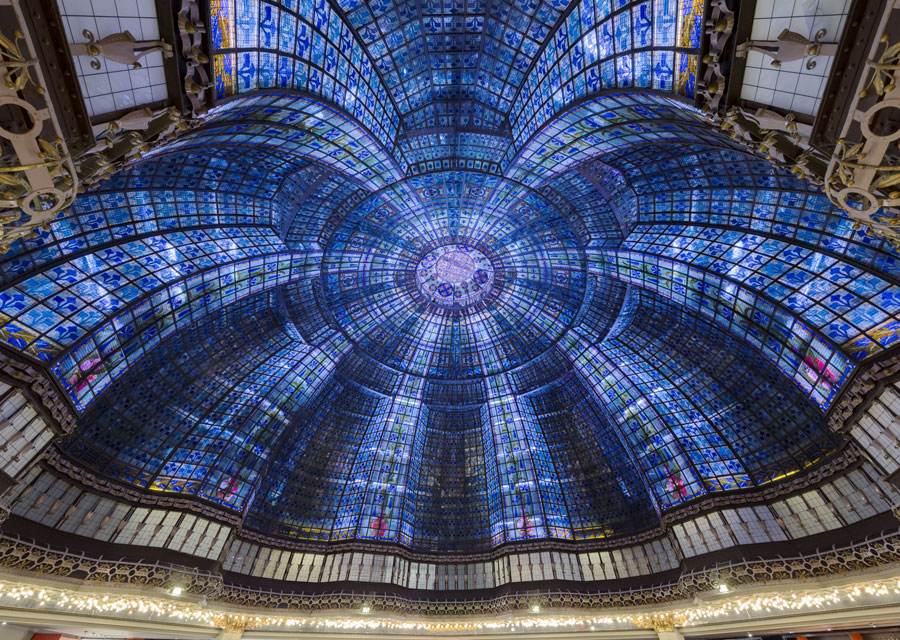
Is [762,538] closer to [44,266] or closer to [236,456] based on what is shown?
[236,456]

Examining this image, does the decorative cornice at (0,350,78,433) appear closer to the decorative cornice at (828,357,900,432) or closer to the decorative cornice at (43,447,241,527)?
the decorative cornice at (43,447,241,527)

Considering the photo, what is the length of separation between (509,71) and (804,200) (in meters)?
22.8

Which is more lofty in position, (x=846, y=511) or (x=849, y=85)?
(x=849, y=85)

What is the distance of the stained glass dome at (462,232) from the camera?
2611 cm

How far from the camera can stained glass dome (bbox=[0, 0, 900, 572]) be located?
26.1 m

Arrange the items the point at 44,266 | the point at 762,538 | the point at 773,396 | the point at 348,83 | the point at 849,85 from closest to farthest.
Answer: the point at 849,85, the point at 44,266, the point at 348,83, the point at 762,538, the point at 773,396

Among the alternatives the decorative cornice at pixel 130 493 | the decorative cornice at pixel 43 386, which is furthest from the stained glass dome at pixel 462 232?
the decorative cornice at pixel 43 386

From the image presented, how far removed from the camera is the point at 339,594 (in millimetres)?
43406

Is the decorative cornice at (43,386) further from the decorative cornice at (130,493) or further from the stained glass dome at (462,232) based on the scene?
the decorative cornice at (130,493)

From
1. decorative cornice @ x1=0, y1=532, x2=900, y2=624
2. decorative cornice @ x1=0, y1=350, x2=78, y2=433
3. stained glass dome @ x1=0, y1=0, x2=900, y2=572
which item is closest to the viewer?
decorative cornice @ x1=0, y1=350, x2=78, y2=433

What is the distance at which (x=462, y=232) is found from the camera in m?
50.0

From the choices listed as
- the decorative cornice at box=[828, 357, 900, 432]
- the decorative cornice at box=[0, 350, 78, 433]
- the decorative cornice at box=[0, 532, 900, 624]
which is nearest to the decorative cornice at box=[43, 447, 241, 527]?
the decorative cornice at box=[0, 532, 900, 624]

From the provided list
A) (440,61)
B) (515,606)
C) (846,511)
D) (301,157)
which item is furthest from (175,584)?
(846,511)

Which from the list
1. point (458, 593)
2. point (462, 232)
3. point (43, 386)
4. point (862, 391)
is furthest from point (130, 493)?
point (862, 391)
